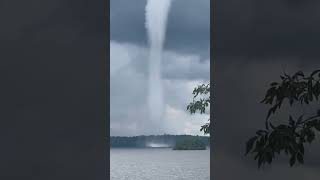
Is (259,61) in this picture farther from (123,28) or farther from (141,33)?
(141,33)

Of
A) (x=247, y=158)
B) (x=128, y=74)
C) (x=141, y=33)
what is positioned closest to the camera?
(x=247, y=158)

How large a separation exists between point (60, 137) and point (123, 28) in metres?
18.4

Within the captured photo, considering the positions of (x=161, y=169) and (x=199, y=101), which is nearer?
(x=199, y=101)

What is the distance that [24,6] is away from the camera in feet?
8.49

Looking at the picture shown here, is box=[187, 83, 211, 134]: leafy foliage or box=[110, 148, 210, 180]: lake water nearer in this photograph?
box=[187, 83, 211, 134]: leafy foliage

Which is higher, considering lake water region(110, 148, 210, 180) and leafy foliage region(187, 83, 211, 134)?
leafy foliage region(187, 83, 211, 134)

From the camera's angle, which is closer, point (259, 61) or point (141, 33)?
point (259, 61)

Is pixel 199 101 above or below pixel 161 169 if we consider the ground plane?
above

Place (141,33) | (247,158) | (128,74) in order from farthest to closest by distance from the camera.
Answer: (141,33) → (128,74) → (247,158)

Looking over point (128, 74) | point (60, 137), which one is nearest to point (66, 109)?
point (60, 137)

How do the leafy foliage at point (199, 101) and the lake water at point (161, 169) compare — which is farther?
the lake water at point (161, 169)

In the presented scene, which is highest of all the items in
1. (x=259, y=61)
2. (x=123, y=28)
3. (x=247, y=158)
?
(x=123, y=28)

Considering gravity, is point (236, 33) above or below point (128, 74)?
below

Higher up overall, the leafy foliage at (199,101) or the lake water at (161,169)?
the leafy foliage at (199,101)
